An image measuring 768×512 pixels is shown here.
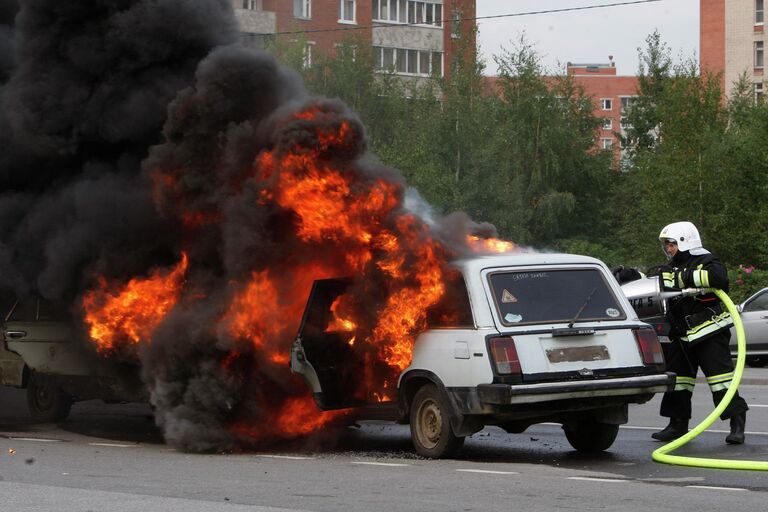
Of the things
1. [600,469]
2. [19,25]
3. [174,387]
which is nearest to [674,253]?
[600,469]

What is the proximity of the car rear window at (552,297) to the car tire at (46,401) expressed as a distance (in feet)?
20.6

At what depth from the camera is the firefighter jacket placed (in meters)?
11.1

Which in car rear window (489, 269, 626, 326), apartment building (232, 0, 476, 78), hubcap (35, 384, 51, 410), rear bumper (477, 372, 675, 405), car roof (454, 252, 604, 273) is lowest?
hubcap (35, 384, 51, 410)

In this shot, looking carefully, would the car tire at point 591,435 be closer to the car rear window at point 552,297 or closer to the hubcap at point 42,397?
the car rear window at point 552,297

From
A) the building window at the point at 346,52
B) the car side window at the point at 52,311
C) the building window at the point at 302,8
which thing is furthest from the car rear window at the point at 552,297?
the building window at the point at 302,8

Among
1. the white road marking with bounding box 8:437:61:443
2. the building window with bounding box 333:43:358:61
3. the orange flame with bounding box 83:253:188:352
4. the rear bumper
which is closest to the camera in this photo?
the rear bumper

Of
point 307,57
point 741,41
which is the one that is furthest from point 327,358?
point 741,41

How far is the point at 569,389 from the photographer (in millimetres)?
9883

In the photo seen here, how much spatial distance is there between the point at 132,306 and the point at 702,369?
547 cm

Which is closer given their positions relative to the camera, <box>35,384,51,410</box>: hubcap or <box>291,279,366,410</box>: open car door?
<box>291,279,366,410</box>: open car door

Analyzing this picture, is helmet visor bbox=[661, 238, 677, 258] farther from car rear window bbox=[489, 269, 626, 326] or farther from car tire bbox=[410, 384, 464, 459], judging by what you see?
car tire bbox=[410, 384, 464, 459]

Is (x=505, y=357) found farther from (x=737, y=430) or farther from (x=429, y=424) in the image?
(x=737, y=430)

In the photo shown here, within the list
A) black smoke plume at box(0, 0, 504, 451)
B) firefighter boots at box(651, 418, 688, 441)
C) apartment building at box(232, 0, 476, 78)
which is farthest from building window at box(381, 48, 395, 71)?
firefighter boots at box(651, 418, 688, 441)

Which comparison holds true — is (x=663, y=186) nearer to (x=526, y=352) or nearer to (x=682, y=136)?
(x=682, y=136)
